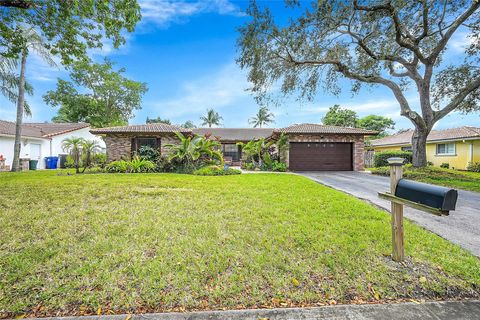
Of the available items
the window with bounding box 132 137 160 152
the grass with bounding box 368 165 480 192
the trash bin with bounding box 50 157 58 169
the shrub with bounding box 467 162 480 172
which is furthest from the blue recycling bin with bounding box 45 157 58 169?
the shrub with bounding box 467 162 480 172

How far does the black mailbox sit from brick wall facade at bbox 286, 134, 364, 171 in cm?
1357

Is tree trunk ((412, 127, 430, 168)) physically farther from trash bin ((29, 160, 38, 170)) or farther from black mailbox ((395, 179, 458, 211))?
trash bin ((29, 160, 38, 170))

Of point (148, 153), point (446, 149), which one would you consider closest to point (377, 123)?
point (446, 149)

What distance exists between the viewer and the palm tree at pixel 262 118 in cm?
4231

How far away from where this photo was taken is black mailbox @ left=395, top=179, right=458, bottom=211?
2037mm

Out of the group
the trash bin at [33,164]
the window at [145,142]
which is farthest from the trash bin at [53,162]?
the window at [145,142]

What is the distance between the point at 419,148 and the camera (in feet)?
42.0

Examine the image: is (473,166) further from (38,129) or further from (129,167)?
(38,129)

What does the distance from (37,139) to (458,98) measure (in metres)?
30.4

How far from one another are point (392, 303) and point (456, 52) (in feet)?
53.9

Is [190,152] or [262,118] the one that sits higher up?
[262,118]

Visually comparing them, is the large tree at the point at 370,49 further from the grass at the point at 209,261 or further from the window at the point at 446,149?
the grass at the point at 209,261

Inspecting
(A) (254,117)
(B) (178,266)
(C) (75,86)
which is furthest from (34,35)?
(A) (254,117)

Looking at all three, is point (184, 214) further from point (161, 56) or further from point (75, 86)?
point (75, 86)
